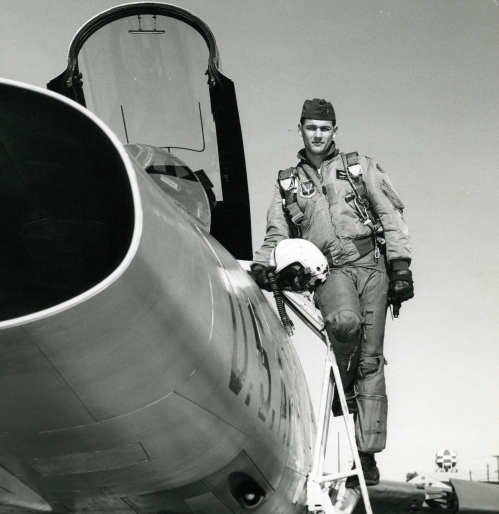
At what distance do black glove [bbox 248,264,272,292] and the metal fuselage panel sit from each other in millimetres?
1181

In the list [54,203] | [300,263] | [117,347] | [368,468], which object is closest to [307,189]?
[300,263]

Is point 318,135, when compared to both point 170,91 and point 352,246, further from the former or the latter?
point 170,91

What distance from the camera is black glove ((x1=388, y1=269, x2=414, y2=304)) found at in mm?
4656

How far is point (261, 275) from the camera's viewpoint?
437 centimetres

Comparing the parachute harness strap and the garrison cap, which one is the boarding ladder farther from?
the garrison cap

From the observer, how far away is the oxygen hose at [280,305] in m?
4.23

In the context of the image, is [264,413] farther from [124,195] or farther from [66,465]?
[124,195]

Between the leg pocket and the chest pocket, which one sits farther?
the chest pocket

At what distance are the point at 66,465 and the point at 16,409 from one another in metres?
0.44

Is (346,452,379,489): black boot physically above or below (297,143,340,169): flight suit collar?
below

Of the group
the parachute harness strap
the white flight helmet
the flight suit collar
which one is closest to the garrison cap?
the flight suit collar

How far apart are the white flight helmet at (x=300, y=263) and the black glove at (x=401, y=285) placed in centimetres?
59

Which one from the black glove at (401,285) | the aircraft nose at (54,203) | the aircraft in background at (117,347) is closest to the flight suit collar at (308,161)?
the black glove at (401,285)

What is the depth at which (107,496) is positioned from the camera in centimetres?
261
